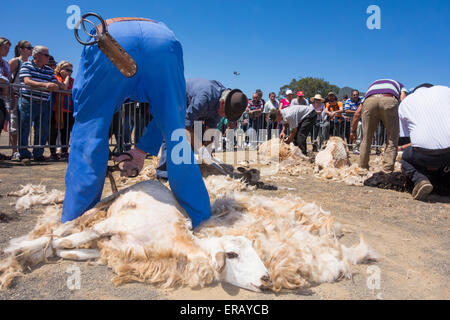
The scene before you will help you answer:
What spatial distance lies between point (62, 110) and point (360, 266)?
631 centimetres

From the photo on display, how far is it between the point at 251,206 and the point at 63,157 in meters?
5.55

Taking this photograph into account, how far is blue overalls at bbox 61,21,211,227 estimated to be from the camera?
6.81 feet

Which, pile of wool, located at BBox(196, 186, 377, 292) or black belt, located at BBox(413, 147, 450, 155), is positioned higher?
black belt, located at BBox(413, 147, 450, 155)

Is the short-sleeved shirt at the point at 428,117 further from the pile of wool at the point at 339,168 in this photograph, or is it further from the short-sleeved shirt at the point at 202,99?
the short-sleeved shirt at the point at 202,99

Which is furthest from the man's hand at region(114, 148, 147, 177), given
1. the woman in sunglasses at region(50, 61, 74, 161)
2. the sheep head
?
the woman in sunglasses at region(50, 61, 74, 161)

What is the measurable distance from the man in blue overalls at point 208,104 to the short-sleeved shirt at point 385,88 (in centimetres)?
277

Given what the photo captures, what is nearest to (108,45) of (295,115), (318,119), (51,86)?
(51,86)

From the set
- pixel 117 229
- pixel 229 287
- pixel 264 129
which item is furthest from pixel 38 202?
pixel 264 129

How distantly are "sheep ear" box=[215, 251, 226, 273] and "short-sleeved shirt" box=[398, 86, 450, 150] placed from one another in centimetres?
370

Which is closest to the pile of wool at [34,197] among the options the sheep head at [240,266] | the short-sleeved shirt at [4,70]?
the sheep head at [240,266]

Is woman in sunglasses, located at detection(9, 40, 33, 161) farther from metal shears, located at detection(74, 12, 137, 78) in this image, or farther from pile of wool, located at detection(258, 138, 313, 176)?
pile of wool, located at detection(258, 138, 313, 176)

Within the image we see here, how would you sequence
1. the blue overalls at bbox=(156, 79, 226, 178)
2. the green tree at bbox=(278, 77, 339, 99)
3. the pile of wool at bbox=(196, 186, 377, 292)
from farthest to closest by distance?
the green tree at bbox=(278, 77, 339, 99) → the blue overalls at bbox=(156, 79, 226, 178) → the pile of wool at bbox=(196, 186, 377, 292)

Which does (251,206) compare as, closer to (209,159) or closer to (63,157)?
(209,159)

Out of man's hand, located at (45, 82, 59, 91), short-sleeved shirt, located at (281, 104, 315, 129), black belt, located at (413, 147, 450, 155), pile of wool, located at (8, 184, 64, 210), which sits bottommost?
pile of wool, located at (8, 184, 64, 210)
